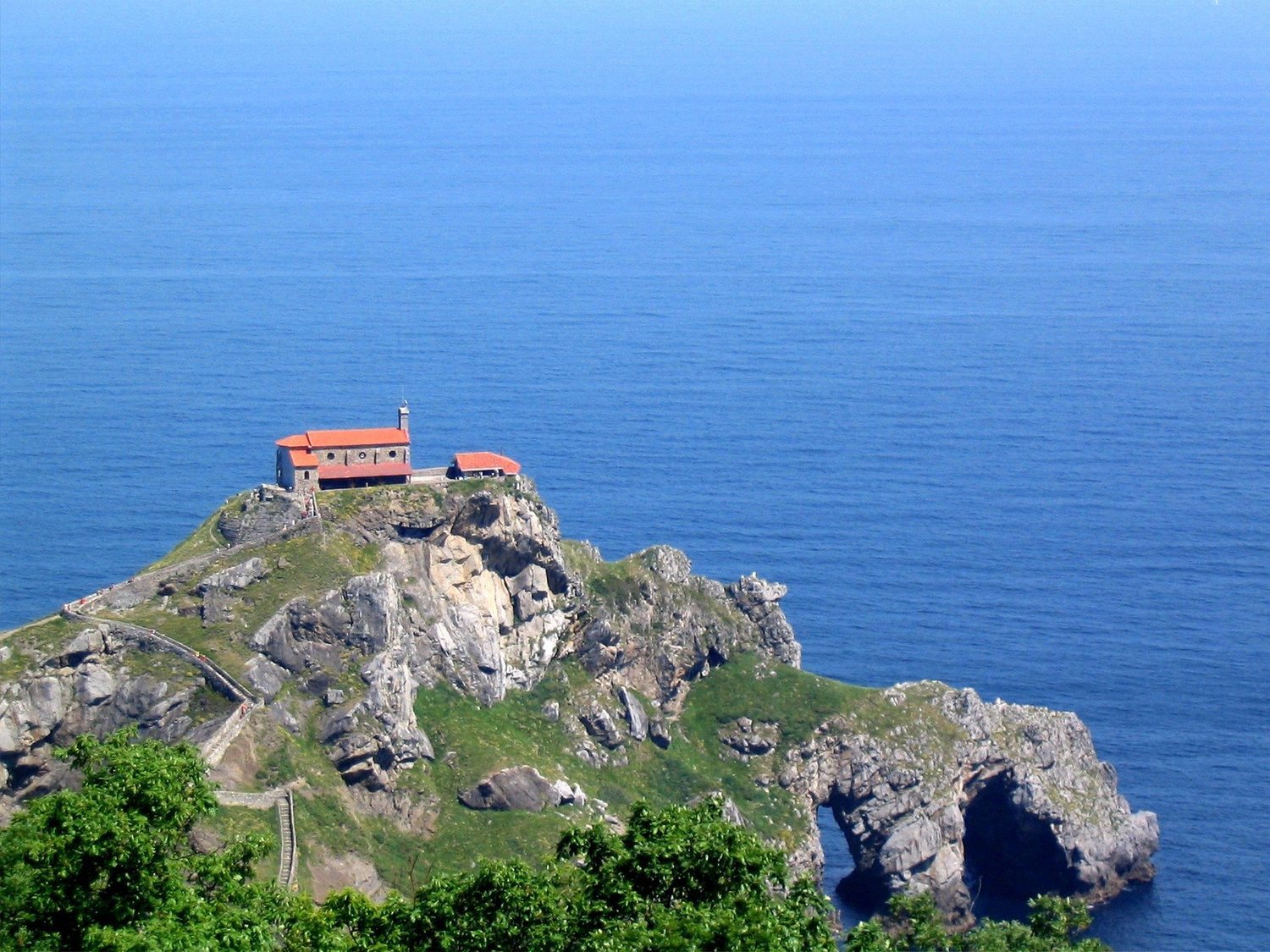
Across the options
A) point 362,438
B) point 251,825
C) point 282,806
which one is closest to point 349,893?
point 251,825

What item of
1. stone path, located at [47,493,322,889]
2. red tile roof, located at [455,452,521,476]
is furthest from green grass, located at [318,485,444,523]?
red tile roof, located at [455,452,521,476]

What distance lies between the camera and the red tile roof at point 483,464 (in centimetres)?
12369

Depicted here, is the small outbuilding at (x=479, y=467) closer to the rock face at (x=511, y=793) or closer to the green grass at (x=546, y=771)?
the green grass at (x=546, y=771)

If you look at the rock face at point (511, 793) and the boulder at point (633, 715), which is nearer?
the rock face at point (511, 793)

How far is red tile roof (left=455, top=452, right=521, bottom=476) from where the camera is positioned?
4870 inches

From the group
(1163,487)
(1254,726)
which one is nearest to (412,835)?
(1254,726)

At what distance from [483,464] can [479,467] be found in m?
0.40

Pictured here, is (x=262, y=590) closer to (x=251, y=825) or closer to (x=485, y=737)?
(x=485, y=737)

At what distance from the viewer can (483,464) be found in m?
124

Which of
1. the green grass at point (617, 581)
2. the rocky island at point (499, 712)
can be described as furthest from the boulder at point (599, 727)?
the green grass at point (617, 581)

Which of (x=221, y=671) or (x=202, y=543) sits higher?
(x=202, y=543)

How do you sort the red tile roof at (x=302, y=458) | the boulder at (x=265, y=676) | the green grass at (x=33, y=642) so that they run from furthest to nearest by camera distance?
the red tile roof at (x=302, y=458), the boulder at (x=265, y=676), the green grass at (x=33, y=642)

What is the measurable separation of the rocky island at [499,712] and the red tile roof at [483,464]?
59.1 inches

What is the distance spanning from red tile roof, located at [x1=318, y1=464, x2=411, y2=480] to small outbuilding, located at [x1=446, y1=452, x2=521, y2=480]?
2620 mm
